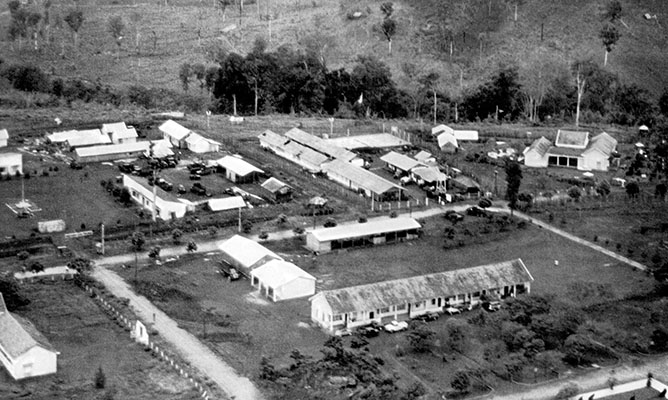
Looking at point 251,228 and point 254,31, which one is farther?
point 254,31

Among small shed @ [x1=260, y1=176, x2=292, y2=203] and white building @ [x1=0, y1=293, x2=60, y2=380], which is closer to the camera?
white building @ [x1=0, y1=293, x2=60, y2=380]

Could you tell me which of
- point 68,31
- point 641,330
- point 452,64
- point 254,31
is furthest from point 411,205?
point 68,31

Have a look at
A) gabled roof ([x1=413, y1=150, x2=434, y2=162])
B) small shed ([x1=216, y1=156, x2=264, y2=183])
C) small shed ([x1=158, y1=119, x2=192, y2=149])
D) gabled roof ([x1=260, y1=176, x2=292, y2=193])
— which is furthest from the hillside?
gabled roof ([x1=260, y1=176, x2=292, y2=193])

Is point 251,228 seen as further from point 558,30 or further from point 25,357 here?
point 558,30

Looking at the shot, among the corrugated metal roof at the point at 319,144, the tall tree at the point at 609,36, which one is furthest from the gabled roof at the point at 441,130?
the tall tree at the point at 609,36

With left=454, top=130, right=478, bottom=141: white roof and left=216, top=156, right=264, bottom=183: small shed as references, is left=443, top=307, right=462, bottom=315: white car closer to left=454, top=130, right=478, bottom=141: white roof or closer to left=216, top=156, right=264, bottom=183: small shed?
left=216, top=156, right=264, bottom=183: small shed

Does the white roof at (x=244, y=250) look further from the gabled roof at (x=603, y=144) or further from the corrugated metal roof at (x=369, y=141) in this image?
the gabled roof at (x=603, y=144)

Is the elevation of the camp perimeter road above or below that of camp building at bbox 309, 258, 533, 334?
below
